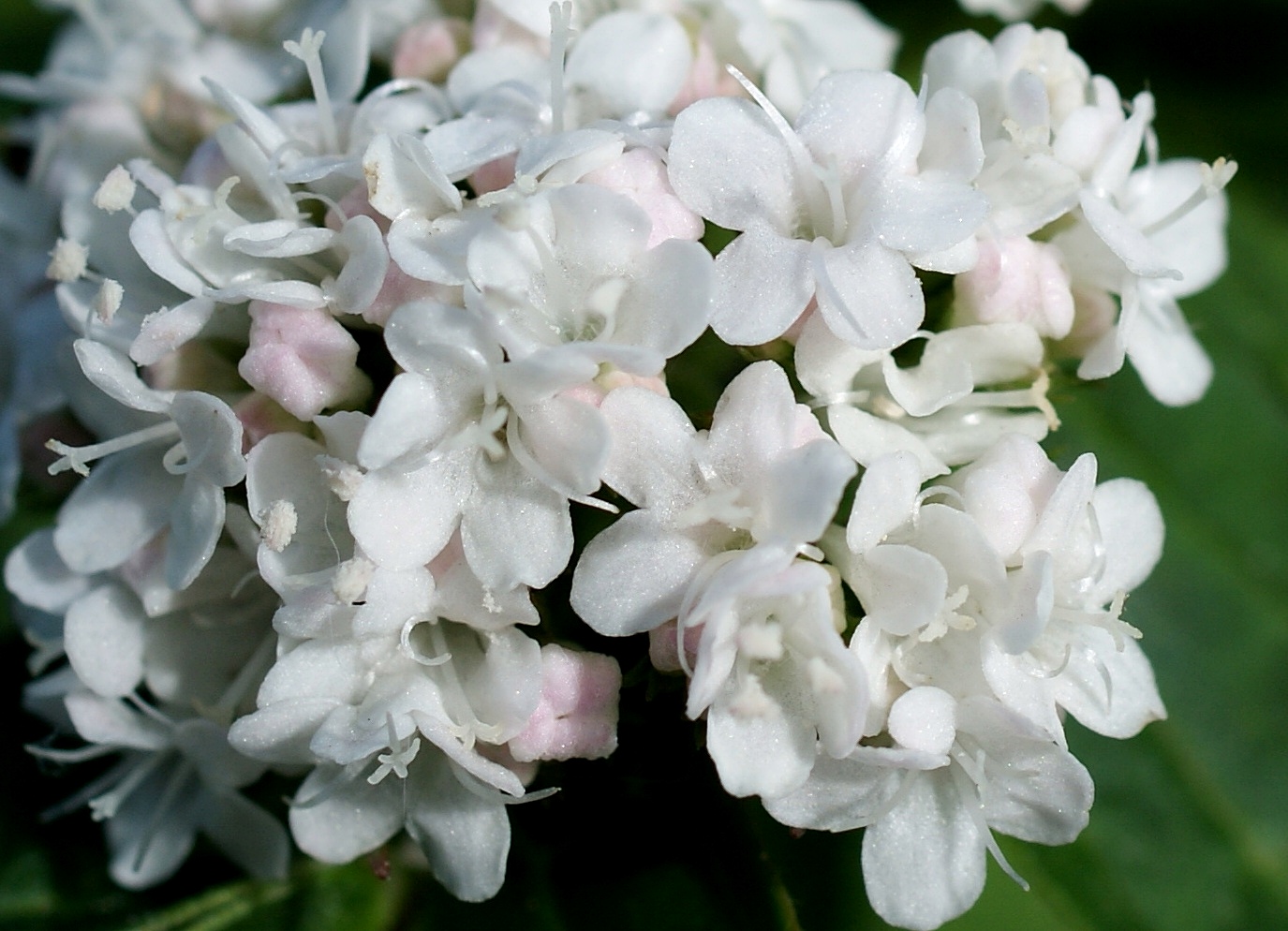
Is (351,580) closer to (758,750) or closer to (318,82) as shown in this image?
(758,750)

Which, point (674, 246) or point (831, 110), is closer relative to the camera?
point (674, 246)

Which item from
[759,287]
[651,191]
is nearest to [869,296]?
[759,287]

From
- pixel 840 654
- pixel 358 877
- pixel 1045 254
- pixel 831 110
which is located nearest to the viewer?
pixel 840 654

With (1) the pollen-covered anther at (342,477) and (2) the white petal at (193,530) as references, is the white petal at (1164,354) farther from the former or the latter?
(2) the white petal at (193,530)

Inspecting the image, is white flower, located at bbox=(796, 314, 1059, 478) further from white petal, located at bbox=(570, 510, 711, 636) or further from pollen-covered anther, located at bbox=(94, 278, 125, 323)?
pollen-covered anther, located at bbox=(94, 278, 125, 323)

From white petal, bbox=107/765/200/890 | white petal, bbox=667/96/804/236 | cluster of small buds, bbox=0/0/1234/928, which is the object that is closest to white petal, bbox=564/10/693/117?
cluster of small buds, bbox=0/0/1234/928

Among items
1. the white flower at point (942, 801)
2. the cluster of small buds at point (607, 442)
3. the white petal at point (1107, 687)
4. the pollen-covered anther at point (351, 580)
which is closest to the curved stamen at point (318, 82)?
the cluster of small buds at point (607, 442)

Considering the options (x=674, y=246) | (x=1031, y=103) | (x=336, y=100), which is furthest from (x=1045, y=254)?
(x=336, y=100)

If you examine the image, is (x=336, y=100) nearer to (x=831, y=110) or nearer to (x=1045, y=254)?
(x=831, y=110)
